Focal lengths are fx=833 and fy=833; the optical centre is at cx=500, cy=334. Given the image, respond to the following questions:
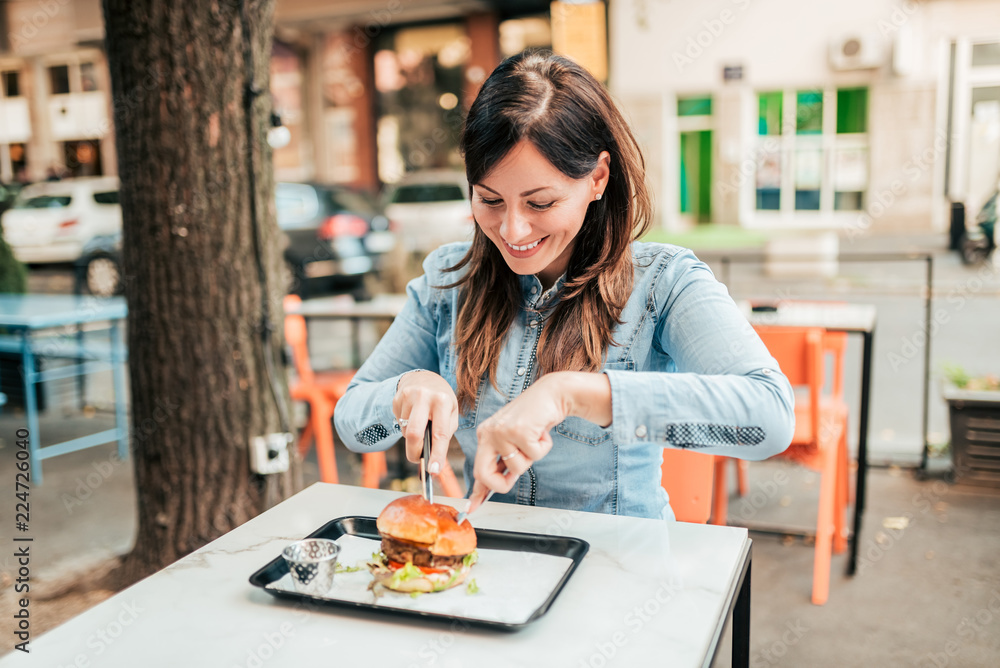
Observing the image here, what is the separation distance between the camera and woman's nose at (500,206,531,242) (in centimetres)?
162

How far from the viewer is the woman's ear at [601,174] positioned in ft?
5.67

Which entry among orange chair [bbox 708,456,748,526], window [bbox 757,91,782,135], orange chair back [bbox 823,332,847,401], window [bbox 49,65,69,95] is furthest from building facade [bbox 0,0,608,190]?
orange chair [bbox 708,456,748,526]

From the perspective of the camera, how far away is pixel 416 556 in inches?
51.8

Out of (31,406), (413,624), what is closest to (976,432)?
(413,624)

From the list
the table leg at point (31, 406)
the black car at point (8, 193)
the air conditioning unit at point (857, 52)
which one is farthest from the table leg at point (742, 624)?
the air conditioning unit at point (857, 52)

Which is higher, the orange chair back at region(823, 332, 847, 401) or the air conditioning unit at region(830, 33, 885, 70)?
the air conditioning unit at region(830, 33, 885, 70)

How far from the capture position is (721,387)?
58.5 inches

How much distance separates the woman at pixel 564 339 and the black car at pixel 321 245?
918cm

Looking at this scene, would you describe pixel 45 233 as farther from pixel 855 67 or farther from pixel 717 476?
pixel 855 67

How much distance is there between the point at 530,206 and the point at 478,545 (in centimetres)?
65

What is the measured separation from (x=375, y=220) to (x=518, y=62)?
405 inches

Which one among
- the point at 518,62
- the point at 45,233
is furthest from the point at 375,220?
the point at 518,62

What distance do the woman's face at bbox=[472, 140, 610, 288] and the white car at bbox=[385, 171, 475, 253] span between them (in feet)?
35.8

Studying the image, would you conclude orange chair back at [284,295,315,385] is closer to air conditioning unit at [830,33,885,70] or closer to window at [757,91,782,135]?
air conditioning unit at [830,33,885,70]
